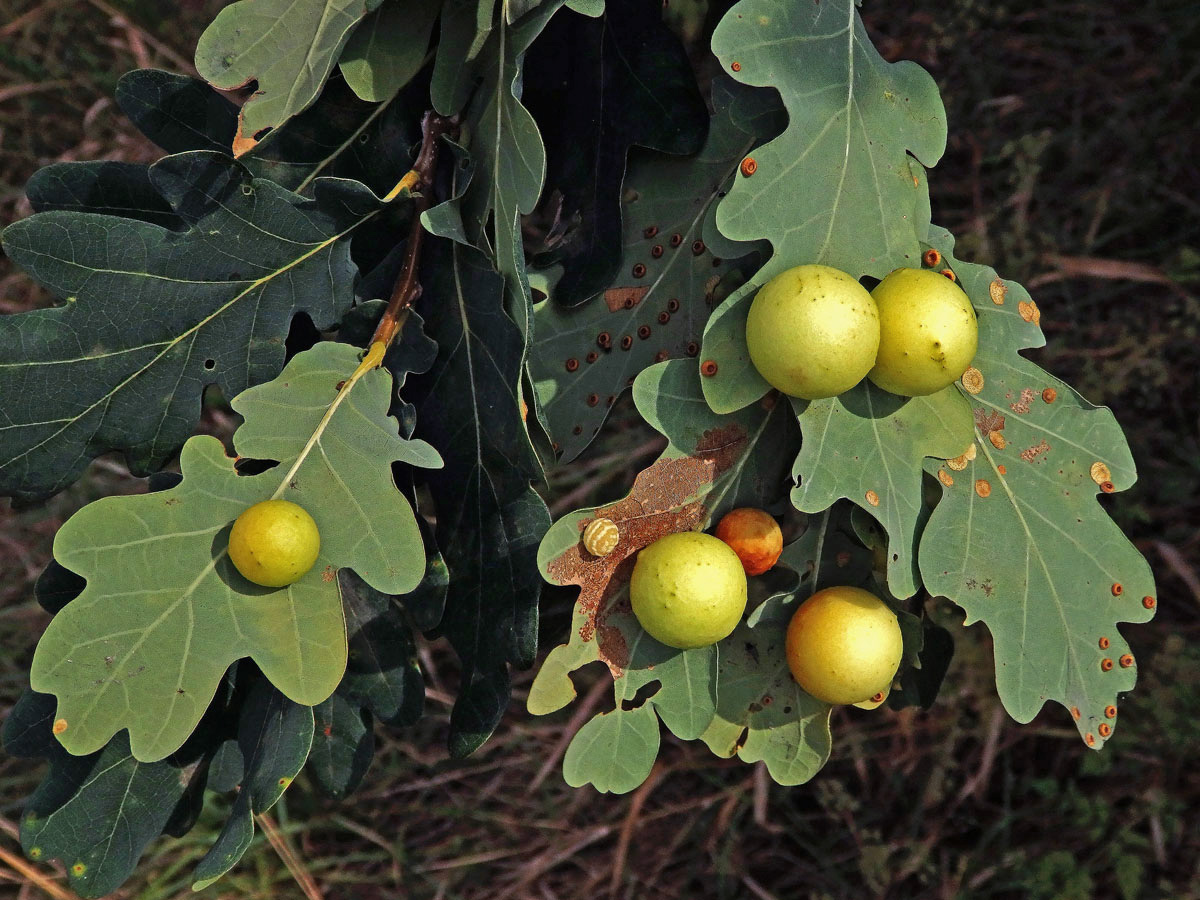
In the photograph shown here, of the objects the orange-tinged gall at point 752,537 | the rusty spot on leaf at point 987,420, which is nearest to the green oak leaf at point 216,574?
the orange-tinged gall at point 752,537

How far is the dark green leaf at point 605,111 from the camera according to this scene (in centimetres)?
125

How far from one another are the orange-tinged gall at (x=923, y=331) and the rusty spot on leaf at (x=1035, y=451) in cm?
16

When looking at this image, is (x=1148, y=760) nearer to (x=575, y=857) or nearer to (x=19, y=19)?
(x=575, y=857)

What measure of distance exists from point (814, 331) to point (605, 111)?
1.58 feet

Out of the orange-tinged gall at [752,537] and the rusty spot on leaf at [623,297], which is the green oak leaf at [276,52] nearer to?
the rusty spot on leaf at [623,297]

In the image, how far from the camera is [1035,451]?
1.13m

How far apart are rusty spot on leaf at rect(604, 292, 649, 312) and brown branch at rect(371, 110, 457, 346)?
23 cm

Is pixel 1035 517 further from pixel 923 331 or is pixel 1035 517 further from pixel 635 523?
pixel 635 523

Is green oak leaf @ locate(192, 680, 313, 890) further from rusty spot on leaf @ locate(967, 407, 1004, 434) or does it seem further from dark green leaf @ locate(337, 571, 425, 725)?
rusty spot on leaf @ locate(967, 407, 1004, 434)

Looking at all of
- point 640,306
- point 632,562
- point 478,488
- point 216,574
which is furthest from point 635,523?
point 216,574

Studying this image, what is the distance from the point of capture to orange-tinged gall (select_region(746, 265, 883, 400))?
0.96 m

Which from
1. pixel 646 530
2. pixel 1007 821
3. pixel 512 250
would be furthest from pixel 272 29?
pixel 1007 821

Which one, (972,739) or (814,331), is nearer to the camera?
(814,331)

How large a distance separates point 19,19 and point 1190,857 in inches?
133
